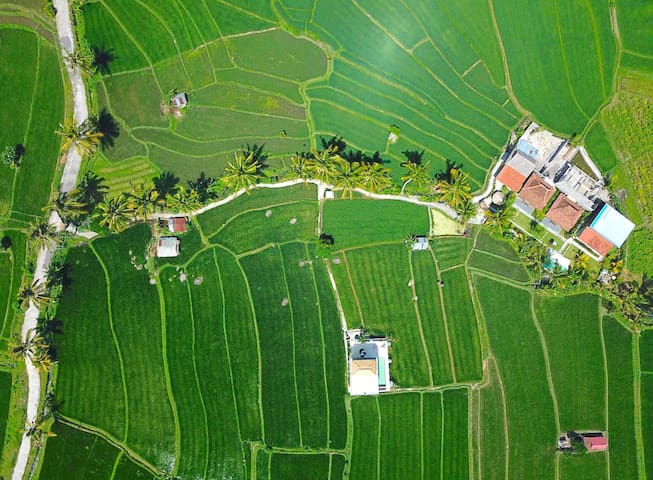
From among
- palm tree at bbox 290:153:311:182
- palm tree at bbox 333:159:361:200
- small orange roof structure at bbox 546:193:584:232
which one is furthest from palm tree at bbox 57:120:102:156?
small orange roof structure at bbox 546:193:584:232

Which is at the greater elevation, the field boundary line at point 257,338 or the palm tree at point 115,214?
the palm tree at point 115,214

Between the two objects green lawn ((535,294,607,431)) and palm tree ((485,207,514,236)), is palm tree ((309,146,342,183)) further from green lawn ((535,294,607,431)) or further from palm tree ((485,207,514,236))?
green lawn ((535,294,607,431))

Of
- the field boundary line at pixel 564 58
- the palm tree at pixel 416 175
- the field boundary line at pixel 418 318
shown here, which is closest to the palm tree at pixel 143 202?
the palm tree at pixel 416 175

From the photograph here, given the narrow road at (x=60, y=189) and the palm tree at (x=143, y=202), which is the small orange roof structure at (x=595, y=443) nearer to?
the palm tree at (x=143, y=202)

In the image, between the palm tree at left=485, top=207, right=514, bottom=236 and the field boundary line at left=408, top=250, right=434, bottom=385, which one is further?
the field boundary line at left=408, top=250, right=434, bottom=385

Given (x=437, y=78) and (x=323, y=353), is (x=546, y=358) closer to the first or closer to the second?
(x=323, y=353)
